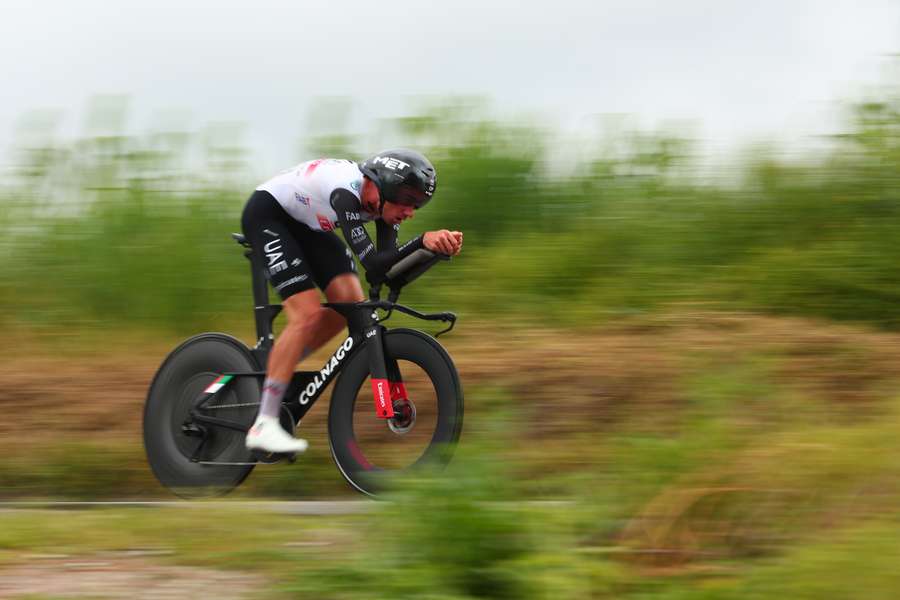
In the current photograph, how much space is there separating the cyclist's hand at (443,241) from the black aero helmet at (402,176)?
1.51 ft

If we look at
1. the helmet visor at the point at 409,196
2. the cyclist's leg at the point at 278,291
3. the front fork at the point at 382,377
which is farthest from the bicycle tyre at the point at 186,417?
the helmet visor at the point at 409,196

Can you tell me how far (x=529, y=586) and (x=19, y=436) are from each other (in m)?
5.85

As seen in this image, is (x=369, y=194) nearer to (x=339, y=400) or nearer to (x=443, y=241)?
(x=443, y=241)

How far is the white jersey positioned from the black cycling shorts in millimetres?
Result: 88

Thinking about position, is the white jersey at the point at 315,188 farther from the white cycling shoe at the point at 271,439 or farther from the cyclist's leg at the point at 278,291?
the white cycling shoe at the point at 271,439

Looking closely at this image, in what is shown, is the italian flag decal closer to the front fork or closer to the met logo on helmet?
the front fork

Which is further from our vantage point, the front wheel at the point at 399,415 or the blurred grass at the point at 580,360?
the front wheel at the point at 399,415

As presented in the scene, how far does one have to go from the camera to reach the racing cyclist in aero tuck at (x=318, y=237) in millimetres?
6637

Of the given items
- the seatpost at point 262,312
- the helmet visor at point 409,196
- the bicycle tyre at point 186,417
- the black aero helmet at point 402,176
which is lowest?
the bicycle tyre at point 186,417

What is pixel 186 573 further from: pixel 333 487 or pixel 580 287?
pixel 580 287

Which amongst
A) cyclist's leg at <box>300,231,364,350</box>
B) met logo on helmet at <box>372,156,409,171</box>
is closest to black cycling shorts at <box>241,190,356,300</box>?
cyclist's leg at <box>300,231,364,350</box>

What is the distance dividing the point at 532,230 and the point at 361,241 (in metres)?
5.03

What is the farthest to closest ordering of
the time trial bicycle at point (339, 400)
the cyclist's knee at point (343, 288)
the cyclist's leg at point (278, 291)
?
the cyclist's knee at point (343, 288) < the cyclist's leg at point (278, 291) < the time trial bicycle at point (339, 400)

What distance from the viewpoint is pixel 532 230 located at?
37.3ft
